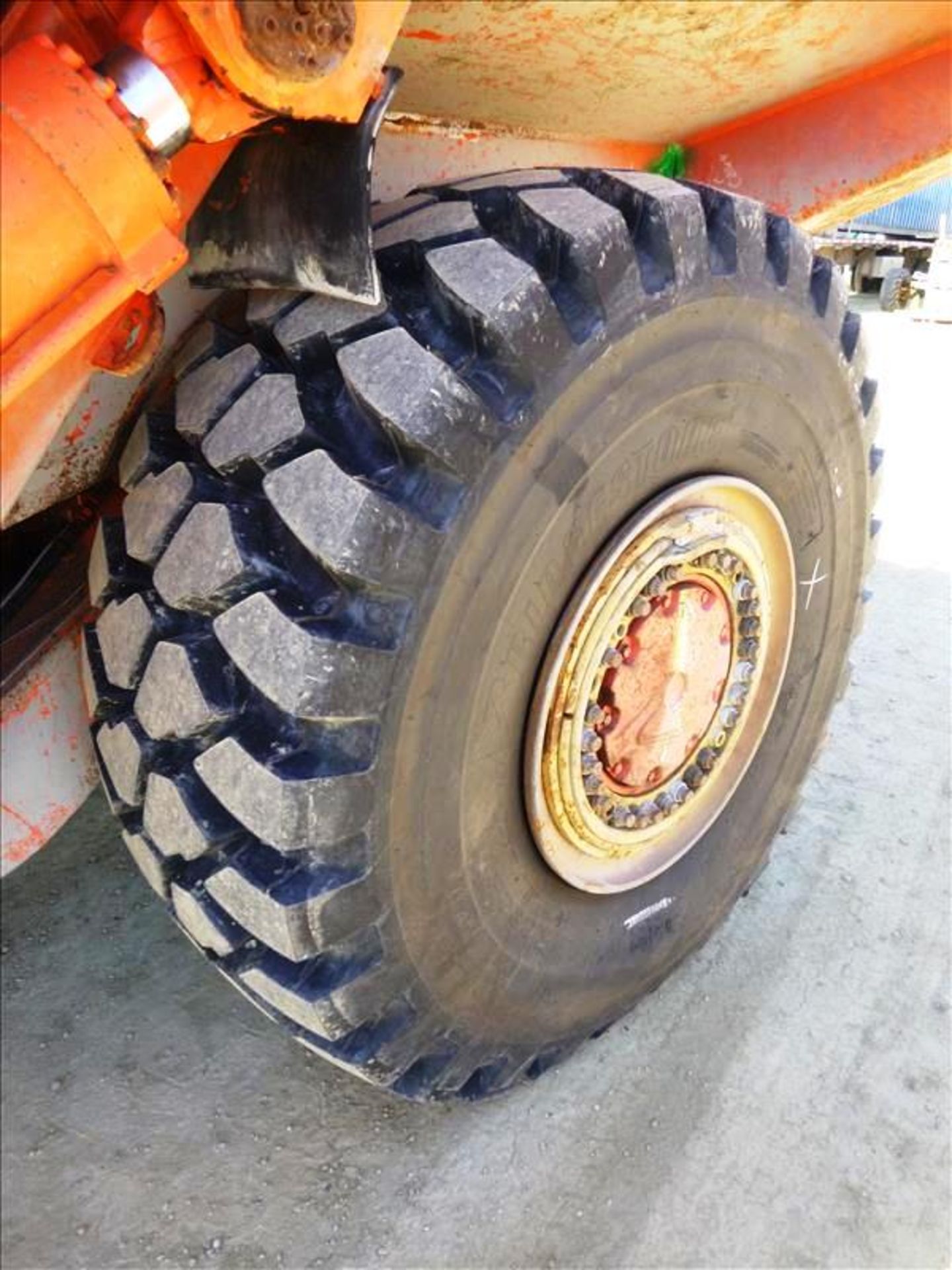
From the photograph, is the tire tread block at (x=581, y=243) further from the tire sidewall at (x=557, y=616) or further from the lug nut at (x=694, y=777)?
the lug nut at (x=694, y=777)

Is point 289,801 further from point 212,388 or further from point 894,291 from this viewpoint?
point 894,291

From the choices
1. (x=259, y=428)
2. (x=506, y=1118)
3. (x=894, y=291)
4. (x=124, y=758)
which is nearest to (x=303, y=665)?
(x=259, y=428)

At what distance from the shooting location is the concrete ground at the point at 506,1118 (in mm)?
1634

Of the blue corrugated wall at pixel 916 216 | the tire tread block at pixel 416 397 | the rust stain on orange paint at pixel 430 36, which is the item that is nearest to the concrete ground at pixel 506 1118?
the tire tread block at pixel 416 397

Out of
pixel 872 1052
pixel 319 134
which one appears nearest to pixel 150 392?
pixel 319 134

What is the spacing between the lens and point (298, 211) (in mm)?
1105

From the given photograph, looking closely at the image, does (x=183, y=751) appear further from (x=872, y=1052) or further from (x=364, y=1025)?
(x=872, y=1052)

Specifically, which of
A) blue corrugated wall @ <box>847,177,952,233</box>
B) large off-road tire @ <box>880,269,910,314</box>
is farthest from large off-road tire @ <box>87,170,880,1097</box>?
blue corrugated wall @ <box>847,177,952,233</box>

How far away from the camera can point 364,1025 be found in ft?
4.70

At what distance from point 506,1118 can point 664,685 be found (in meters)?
0.79

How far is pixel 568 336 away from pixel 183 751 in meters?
0.69

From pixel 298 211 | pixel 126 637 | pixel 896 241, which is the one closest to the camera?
pixel 298 211

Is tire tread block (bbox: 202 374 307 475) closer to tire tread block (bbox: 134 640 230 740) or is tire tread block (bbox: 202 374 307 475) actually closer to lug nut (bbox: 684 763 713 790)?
tire tread block (bbox: 134 640 230 740)

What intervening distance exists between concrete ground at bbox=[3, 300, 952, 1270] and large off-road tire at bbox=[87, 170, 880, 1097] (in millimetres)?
268
